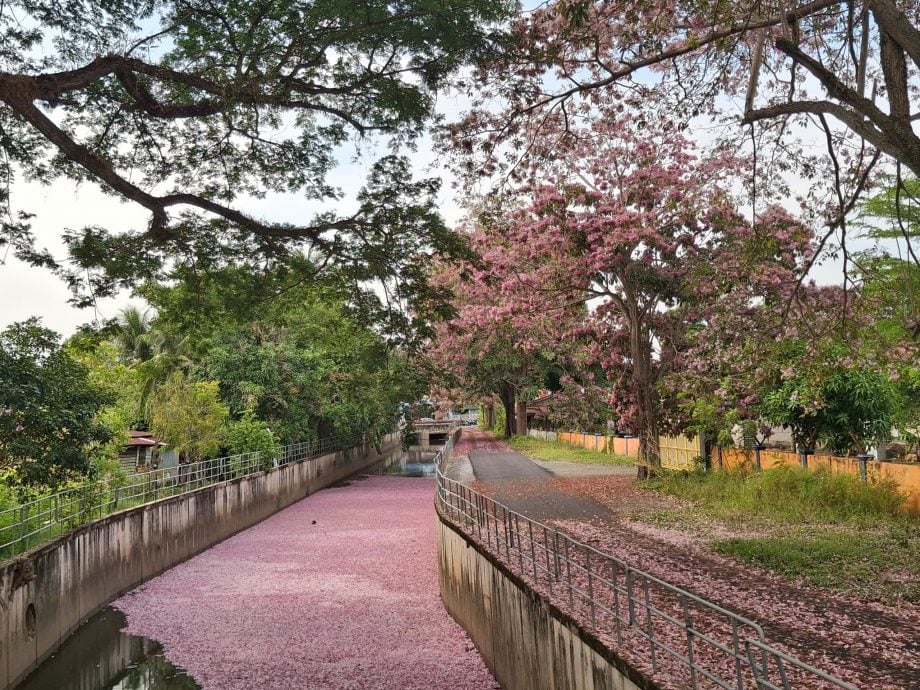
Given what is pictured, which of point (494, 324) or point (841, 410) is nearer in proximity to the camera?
point (841, 410)

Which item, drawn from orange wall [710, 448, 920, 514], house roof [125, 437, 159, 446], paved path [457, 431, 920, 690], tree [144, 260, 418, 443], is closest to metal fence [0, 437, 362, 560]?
tree [144, 260, 418, 443]

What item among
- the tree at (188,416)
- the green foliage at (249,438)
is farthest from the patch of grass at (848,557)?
the green foliage at (249,438)

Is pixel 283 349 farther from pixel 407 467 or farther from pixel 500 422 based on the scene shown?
pixel 500 422

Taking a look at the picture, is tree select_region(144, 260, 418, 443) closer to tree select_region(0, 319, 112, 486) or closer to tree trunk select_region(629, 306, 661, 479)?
tree select_region(0, 319, 112, 486)

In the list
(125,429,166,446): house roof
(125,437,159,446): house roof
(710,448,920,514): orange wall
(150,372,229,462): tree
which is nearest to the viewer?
(710,448,920,514): orange wall

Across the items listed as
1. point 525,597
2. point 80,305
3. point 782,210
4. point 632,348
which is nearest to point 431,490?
point 632,348

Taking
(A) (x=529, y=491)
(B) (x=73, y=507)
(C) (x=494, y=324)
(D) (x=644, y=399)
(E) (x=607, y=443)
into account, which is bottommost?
(A) (x=529, y=491)

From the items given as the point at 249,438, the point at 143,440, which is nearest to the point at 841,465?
the point at 249,438

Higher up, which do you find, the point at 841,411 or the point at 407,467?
the point at 841,411

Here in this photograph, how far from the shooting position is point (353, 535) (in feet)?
68.0

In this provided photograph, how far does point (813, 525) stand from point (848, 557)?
2.79 metres

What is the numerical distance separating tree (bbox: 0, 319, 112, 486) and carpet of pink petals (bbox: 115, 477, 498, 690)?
3.06 meters

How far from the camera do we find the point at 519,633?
26.5 ft

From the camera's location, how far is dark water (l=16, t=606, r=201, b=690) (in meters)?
9.97
